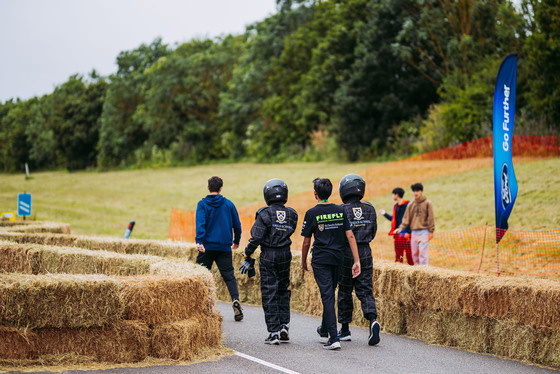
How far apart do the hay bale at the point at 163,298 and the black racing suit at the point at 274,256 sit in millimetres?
974

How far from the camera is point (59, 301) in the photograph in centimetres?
649

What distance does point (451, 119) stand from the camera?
33375 millimetres

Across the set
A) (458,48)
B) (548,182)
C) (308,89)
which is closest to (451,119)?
(458,48)

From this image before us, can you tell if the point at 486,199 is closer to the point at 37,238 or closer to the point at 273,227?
the point at 37,238

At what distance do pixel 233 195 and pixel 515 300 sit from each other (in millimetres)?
26334

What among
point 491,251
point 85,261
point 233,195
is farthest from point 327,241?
point 233,195

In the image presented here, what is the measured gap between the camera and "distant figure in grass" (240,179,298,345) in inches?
320

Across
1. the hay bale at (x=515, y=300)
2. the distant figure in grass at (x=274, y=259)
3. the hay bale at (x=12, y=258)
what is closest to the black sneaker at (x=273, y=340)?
the distant figure in grass at (x=274, y=259)

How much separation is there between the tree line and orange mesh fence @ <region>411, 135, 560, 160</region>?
134cm

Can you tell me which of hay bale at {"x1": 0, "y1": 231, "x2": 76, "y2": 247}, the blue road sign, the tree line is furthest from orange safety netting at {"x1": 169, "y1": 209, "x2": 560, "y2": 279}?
the tree line

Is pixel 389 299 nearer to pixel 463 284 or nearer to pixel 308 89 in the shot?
pixel 463 284

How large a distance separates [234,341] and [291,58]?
50.4 m

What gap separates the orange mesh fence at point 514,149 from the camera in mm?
26188

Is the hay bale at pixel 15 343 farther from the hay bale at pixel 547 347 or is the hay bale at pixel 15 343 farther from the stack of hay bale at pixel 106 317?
the hay bale at pixel 547 347
